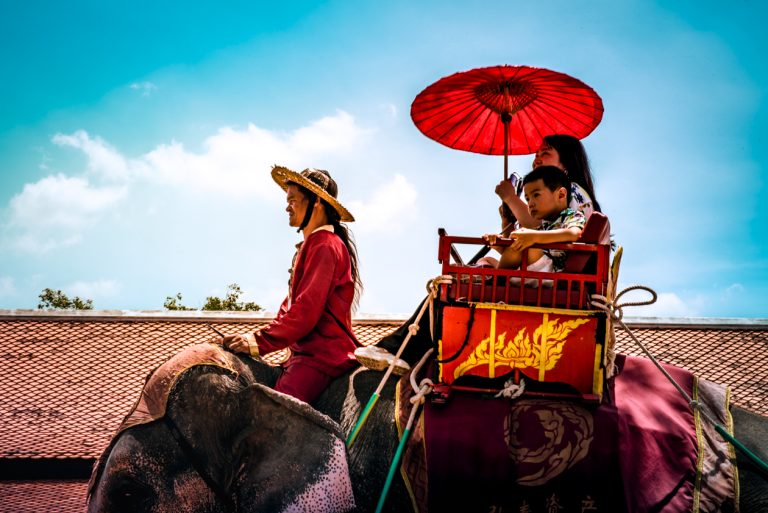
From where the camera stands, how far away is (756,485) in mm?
2955

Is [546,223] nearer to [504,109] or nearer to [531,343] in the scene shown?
[531,343]

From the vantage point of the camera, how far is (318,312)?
3.37m

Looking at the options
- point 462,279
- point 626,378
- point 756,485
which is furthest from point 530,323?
point 756,485

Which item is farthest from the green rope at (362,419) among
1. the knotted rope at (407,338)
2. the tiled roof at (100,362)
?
the tiled roof at (100,362)

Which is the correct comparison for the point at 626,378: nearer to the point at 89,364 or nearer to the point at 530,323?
the point at 530,323

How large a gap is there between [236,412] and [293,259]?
115cm

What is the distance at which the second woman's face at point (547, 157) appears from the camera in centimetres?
392

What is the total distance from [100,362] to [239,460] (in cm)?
535

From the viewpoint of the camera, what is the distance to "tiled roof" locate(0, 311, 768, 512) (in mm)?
6516

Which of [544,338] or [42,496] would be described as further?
[42,496]

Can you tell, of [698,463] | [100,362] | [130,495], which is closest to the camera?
[130,495]

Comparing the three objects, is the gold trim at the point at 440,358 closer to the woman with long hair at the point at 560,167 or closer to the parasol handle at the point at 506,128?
the woman with long hair at the point at 560,167

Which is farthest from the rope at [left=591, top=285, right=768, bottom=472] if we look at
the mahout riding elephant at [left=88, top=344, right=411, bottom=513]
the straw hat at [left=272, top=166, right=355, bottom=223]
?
the straw hat at [left=272, top=166, right=355, bottom=223]

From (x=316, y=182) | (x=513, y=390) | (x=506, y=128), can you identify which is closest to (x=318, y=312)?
(x=316, y=182)
